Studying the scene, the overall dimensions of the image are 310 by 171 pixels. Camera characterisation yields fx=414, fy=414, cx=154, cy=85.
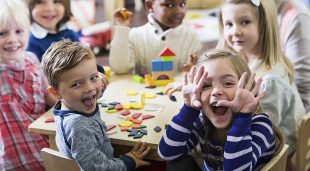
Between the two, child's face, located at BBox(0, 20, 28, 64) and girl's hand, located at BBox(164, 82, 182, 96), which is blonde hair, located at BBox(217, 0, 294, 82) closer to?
girl's hand, located at BBox(164, 82, 182, 96)

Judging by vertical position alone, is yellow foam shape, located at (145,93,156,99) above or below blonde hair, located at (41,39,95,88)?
below

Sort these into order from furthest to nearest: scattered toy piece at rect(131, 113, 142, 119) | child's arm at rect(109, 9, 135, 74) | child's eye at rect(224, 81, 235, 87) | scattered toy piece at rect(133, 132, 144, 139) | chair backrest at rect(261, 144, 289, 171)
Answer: child's arm at rect(109, 9, 135, 74) < scattered toy piece at rect(131, 113, 142, 119) < scattered toy piece at rect(133, 132, 144, 139) < child's eye at rect(224, 81, 235, 87) < chair backrest at rect(261, 144, 289, 171)

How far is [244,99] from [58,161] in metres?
0.56

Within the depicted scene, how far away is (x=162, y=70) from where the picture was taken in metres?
1.77

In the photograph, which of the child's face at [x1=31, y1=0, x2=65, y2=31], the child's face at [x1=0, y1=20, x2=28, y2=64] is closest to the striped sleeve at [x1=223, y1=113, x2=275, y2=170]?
the child's face at [x1=0, y1=20, x2=28, y2=64]

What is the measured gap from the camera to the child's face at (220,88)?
3.97ft

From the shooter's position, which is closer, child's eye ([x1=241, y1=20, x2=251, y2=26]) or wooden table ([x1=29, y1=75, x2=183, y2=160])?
wooden table ([x1=29, y1=75, x2=183, y2=160])

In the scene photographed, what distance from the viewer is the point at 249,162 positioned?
3.76 feet

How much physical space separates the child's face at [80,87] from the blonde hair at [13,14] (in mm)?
548

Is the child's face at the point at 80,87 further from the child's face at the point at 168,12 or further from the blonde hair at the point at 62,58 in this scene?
the child's face at the point at 168,12

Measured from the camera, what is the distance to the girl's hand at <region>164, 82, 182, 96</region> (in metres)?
1.62

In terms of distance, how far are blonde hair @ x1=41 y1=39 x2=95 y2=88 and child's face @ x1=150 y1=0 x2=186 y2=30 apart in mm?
650

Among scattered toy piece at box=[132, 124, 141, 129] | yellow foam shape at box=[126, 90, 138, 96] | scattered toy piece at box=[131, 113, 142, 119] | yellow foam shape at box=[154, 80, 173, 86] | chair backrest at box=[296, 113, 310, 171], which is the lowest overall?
chair backrest at box=[296, 113, 310, 171]

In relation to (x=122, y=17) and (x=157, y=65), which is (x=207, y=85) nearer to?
(x=157, y=65)
